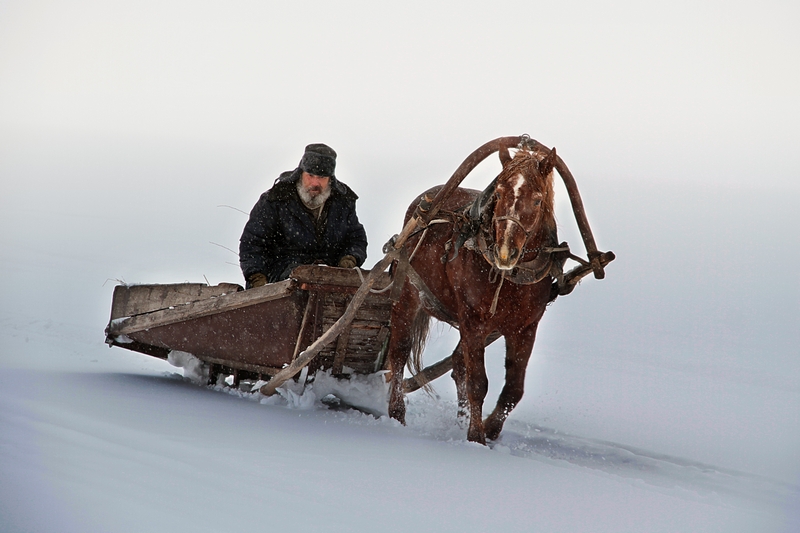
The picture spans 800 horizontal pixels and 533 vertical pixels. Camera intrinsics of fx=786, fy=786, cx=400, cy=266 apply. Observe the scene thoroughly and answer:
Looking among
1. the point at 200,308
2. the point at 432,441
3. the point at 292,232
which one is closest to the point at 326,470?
the point at 432,441

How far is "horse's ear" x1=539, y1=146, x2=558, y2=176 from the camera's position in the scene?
12.8ft

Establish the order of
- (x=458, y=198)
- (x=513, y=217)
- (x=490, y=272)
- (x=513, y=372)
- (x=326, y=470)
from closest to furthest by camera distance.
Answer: (x=326, y=470), (x=513, y=217), (x=490, y=272), (x=513, y=372), (x=458, y=198)

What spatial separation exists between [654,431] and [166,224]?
1422cm

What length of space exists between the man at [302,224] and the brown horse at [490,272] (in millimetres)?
867

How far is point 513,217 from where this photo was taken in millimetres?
3828

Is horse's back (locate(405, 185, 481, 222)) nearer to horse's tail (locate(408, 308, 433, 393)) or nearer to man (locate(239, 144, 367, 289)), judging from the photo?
horse's tail (locate(408, 308, 433, 393))

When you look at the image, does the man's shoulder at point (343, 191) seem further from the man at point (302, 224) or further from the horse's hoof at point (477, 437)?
the horse's hoof at point (477, 437)

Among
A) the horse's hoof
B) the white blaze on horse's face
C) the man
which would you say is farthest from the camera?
the man

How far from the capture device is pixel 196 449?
130 inches

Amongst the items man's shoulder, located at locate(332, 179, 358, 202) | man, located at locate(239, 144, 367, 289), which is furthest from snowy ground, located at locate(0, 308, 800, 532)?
man's shoulder, located at locate(332, 179, 358, 202)

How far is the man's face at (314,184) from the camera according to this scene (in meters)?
5.61

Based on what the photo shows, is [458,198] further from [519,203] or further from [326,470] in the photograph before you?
[326,470]

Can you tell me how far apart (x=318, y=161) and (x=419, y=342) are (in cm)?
145

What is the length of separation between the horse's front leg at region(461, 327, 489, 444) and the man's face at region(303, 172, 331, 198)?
Result: 1769mm
